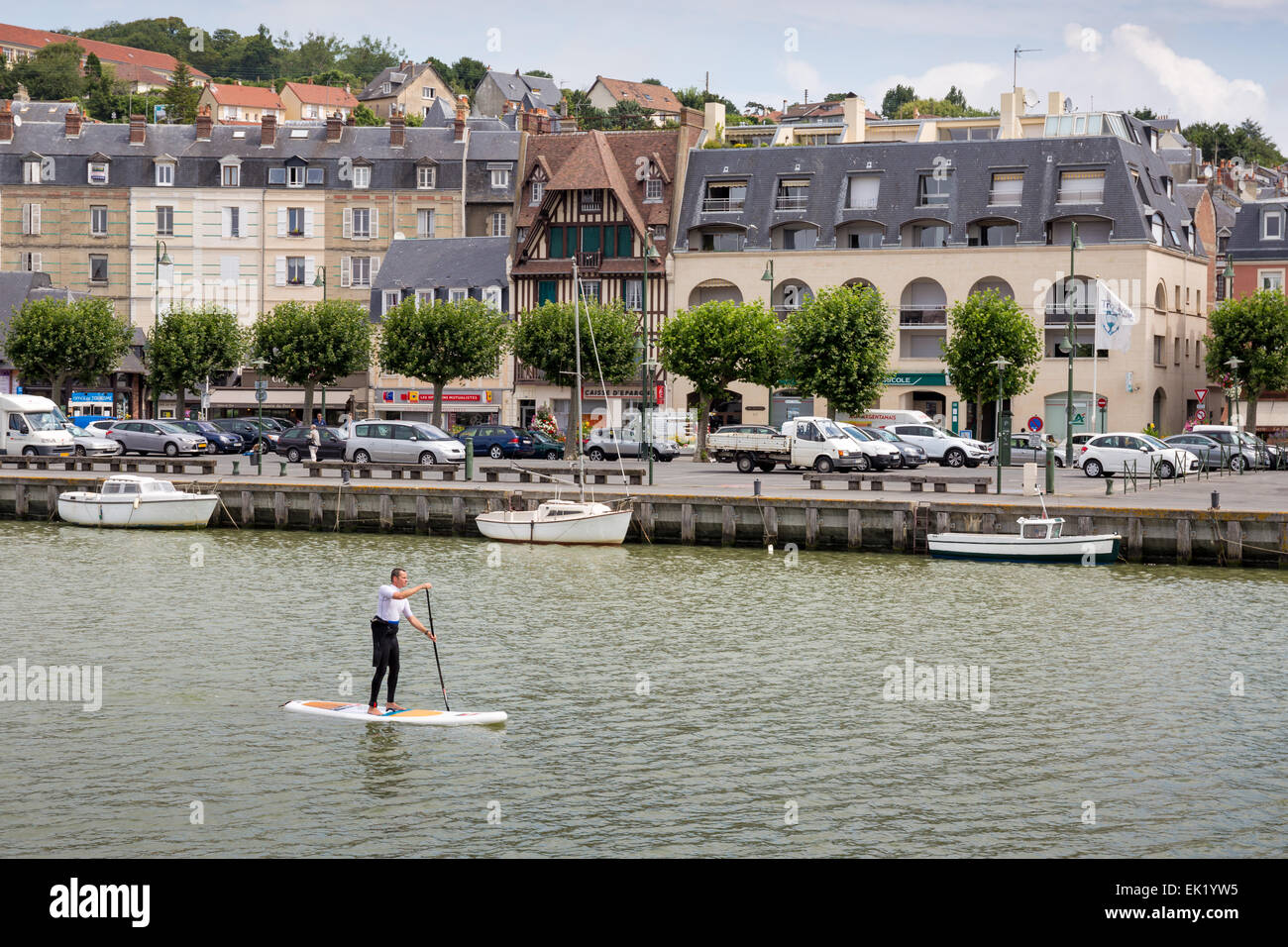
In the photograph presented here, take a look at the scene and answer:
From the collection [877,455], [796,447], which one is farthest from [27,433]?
[877,455]

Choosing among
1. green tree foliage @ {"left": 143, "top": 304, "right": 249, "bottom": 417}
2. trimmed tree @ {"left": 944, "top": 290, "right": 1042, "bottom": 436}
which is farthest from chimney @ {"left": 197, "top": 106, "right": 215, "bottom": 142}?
trimmed tree @ {"left": 944, "top": 290, "right": 1042, "bottom": 436}

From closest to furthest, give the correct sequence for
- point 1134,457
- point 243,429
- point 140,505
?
point 140,505 → point 1134,457 → point 243,429

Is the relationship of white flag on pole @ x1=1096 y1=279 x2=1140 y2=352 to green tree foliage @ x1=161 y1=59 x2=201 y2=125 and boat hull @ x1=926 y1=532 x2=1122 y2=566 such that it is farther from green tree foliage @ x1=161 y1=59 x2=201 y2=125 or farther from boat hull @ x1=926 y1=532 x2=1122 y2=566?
green tree foliage @ x1=161 y1=59 x2=201 y2=125

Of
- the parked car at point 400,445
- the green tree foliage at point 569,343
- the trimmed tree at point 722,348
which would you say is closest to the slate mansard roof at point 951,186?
the green tree foliage at point 569,343

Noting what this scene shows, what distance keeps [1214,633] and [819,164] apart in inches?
2214

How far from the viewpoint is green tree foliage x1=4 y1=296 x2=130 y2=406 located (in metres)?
77.9

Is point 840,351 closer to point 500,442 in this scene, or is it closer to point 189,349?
point 500,442

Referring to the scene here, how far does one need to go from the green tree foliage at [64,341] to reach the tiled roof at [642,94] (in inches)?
3656

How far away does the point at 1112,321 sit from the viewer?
73.4 m

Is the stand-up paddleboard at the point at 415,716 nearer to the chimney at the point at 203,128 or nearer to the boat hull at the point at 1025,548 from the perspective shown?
the boat hull at the point at 1025,548

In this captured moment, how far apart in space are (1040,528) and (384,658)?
74.9 feet

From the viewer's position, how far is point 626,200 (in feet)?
274
